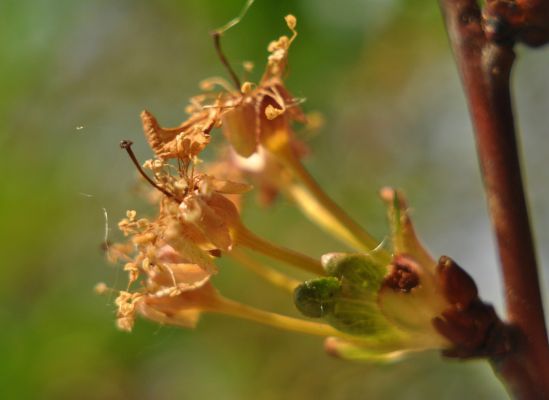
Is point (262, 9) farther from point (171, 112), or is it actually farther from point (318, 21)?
point (171, 112)

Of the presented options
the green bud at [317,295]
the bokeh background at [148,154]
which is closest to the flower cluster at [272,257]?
the green bud at [317,295]

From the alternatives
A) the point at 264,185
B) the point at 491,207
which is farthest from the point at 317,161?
the point at 491,207

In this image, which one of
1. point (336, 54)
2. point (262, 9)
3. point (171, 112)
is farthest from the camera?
point (171, 112)

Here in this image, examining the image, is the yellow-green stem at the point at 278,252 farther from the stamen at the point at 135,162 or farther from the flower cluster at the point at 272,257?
the stamen at the point at 135,162

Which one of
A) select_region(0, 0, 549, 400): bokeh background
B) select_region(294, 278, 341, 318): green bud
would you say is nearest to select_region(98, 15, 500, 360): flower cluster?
select_region(294, 278, 341, 318): green bud

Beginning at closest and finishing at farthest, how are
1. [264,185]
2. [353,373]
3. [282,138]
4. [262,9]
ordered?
1. [282,138]
2. [264,185]
3. [262,9]
4. [353,373]

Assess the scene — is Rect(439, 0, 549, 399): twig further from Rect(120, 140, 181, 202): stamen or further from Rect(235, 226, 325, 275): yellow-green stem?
Rect(120, 140, 181, 202): stamen
